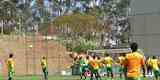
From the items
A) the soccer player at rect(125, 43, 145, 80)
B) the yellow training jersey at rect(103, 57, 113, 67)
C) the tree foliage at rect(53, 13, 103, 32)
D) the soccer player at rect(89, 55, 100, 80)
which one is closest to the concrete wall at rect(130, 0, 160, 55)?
the yellow training jersey at rect(103, 57, 113, 67)

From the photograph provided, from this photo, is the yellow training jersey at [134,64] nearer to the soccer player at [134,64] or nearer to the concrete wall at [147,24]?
the soccer player at [134,64]

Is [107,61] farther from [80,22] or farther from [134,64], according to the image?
[80,22]

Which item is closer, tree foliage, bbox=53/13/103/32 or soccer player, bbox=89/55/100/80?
soccer player, bbox=89/55/100/80

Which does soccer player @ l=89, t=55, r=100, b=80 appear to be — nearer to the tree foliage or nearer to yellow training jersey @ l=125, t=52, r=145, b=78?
yellow training jersey @ l=125, t=52, r=145, b=78

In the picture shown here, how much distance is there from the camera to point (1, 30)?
257 feet

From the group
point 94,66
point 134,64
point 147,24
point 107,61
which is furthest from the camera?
point 147,24

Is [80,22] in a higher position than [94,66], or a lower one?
higher

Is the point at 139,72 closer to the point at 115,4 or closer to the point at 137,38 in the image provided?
the point at 137,38

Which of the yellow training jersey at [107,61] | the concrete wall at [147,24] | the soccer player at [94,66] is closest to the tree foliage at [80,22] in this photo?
the concrete wall at [147,24]

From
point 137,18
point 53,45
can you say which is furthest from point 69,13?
point 137,18

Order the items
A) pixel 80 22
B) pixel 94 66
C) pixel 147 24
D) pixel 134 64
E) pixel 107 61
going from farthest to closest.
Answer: pixel 80 22 → pixel 147 24 → pixel 107 61 → pixel 94 66 → pixel 134 64

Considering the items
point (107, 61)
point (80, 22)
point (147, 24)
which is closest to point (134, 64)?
point (107, 61)

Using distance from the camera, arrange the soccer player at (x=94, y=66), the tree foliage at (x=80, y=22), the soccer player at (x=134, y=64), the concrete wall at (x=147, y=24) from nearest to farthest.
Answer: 1. the soccer player at (x=134, y=64)
2. the soccer player at (x=94, y=66)
3. the concrete wall at (x=147, y=24)
4. the tree foliage at (x=80, y=22)

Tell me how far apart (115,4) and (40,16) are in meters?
16.2
